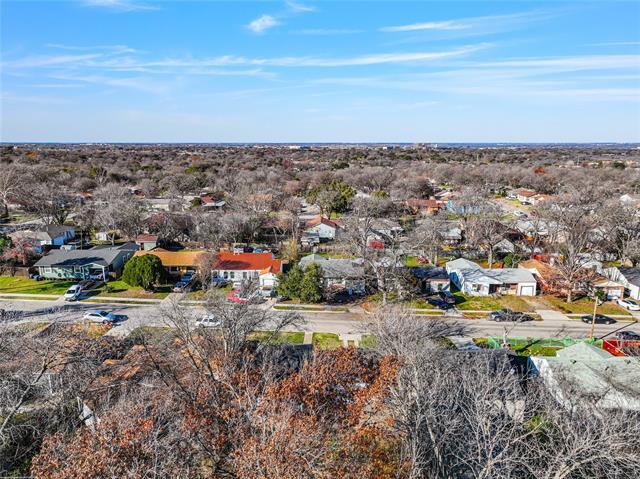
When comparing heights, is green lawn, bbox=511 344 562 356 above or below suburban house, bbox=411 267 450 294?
below

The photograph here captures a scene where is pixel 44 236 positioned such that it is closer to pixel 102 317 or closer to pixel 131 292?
pixel 131 292

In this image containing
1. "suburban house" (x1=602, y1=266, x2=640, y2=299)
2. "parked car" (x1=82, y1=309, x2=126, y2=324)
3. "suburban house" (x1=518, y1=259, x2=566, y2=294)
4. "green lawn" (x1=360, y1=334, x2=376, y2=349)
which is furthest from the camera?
"suburban house" (x1=518, y1=259, x2=566, y2=294)

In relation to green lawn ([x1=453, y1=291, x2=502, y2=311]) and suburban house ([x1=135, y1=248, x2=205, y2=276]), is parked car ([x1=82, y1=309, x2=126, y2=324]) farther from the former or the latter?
green lawn ([x1=453, y1=291, x2=502, y2=311])

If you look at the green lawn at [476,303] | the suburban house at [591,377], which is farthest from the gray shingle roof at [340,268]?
the suburban house at [591,377]

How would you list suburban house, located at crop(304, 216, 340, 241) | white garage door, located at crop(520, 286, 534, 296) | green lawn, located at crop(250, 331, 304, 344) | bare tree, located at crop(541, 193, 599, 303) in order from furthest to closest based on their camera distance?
1. suburban house, located at crop(304, 216, 340, 241)
2. white garage door, located at crop(520, 286, 534, 296)
3. bare tree, located at crop(541, 193, 599, 303)
4. green lawn, located at crop(250, 331, 304, 344)

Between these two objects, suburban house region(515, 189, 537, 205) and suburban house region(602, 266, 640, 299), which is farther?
suburban house region(515, 189, 537, 205)

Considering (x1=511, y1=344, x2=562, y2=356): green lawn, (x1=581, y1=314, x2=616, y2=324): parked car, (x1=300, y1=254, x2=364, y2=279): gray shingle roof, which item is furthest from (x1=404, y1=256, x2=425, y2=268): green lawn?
(x1=511, y1=344, x2=562, y2=356): green lawn

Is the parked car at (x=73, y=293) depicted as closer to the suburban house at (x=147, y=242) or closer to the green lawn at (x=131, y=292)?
the green lawn at (x=131, y=292)

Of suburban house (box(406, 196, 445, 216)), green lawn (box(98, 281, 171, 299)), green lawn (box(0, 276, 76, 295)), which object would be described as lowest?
green lawn (box(98, 281, 171, 299))
